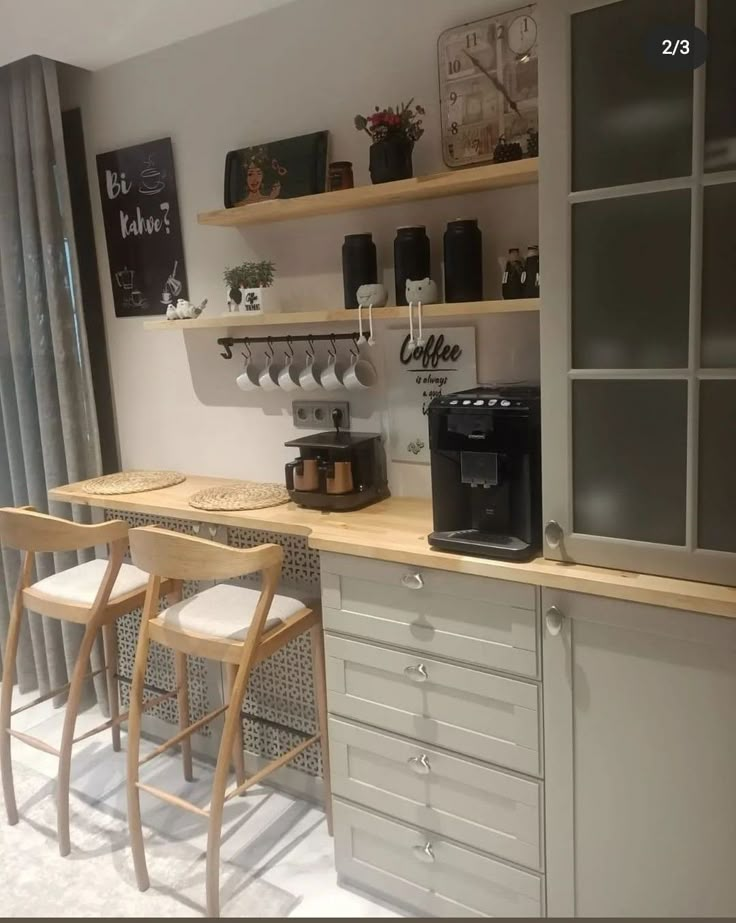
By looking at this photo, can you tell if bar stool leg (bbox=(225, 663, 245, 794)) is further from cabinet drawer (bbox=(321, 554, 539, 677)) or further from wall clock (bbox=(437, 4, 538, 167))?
wall clock (bbox=(437, 4, 538, 167))

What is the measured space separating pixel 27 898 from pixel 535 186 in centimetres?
238

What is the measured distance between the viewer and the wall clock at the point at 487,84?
2.01m

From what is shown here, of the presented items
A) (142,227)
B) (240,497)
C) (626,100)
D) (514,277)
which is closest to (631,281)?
(626,100)

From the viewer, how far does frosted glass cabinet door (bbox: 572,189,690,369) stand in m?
1.54

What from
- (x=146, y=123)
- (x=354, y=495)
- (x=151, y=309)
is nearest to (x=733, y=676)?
(x=354, y=495)

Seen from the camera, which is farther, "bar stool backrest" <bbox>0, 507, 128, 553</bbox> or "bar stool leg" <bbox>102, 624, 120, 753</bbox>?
"bar stool leg" <bbox>102, 624, 120, 753</bbox>

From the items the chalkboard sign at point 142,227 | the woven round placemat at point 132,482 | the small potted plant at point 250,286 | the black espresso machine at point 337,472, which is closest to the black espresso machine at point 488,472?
the black espresso machine at point 337,472

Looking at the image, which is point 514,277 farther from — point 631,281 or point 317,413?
point 317,413

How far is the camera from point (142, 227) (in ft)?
9.52

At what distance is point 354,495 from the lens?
2.30 metres

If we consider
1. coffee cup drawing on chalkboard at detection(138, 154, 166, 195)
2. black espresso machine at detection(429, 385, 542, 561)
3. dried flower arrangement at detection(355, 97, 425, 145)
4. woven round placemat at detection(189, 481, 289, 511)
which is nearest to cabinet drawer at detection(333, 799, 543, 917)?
black espresso machine at detection(429, 385, 542, 561)

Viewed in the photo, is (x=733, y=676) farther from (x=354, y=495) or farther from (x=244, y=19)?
(x=244, y=19)

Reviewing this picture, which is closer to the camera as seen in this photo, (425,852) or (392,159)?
(425,852)

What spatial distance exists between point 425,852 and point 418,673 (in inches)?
18.5
